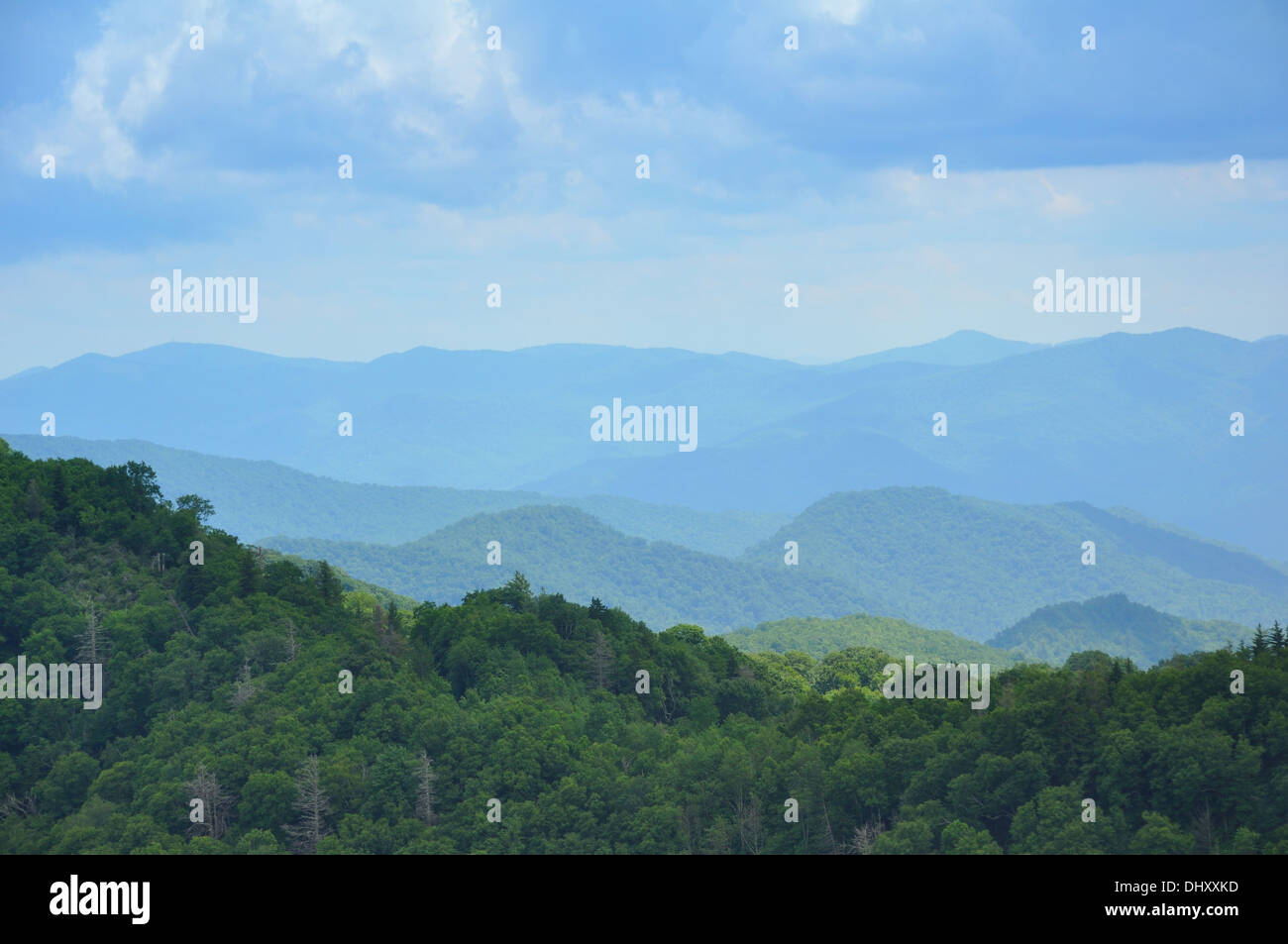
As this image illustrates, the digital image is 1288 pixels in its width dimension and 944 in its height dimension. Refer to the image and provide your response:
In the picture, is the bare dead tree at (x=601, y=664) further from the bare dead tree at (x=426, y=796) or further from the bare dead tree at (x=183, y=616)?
the bare dead tree at (x=183, y=616)

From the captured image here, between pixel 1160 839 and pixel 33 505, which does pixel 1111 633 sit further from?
pixel 1160 839

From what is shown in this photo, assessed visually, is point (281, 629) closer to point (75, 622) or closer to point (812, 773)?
point (75, 622)

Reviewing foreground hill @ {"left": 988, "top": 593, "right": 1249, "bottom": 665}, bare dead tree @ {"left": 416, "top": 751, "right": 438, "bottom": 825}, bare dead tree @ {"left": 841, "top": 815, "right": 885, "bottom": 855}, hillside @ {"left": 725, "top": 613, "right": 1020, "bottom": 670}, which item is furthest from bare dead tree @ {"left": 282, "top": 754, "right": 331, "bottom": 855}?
foreground hill @ {"left": 988, "top": 593, "right": 1249, "bottom": 665}

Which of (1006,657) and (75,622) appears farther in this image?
(1006,657)

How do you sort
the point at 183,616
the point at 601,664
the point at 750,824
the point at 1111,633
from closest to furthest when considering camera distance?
the point at 750,824, the point at 601,664, the point at 183,616, the point at 1111,633

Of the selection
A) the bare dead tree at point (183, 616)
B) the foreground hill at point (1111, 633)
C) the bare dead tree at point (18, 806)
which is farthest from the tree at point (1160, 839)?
the foreground hill at point (1111, 633)

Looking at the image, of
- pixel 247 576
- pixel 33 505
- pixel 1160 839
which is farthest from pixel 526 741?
pixel 33 505
